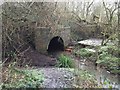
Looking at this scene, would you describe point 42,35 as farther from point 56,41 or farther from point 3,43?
point 3,43

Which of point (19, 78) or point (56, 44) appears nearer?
point (19, 78)

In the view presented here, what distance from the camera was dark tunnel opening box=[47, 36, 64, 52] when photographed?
550 centimetres

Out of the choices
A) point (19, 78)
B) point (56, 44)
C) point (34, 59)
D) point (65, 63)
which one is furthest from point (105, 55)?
point (19, 78)

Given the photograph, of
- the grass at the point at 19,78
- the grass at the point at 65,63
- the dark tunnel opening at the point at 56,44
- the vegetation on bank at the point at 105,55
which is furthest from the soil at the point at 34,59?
the vegetation on bank at the point at 105,55

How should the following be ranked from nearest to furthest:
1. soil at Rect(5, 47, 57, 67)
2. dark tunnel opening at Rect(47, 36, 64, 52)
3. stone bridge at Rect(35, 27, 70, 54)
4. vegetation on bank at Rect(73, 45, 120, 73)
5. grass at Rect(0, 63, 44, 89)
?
grass at Rect(0, 63, 44, 89) → soil at Rect(5, 47, 57, 67) → vegetation on bank at Rect(73, 45, 120, 73) → stone bridge at Rect(35, 27, 70, 54) → dark tunnel opening at Rect(47, 36, 64, 52)

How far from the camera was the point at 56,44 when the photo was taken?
19.0ft

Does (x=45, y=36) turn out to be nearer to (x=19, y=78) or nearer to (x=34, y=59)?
(x=34, y=59)

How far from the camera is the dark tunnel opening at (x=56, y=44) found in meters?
5.50

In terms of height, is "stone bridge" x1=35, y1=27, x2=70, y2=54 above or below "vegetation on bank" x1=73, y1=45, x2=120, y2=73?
above

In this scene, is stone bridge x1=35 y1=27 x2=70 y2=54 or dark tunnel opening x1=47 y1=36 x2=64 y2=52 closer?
stone bridge x1=35 y1=27 x2=70 y2=54

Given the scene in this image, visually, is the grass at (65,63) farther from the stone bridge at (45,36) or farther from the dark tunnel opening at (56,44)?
the dark tunnel opening at (56,44)

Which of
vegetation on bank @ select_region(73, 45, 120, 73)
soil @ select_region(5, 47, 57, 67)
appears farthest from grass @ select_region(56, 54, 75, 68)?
vegetation on bank @ select_region(73, 45, 120, 73)

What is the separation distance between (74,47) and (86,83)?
2416 mm

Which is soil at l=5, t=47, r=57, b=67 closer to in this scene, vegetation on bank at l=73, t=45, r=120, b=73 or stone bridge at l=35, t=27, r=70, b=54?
stone bridge at l=35, t=27, r=70, b=54
